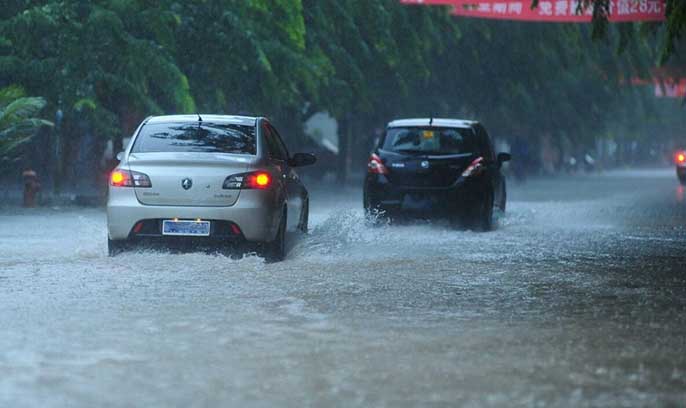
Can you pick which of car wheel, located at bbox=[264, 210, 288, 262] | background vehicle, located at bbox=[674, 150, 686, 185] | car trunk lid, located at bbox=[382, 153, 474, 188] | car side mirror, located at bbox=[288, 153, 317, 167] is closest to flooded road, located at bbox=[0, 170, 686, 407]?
car wheel, located at bbox=[264, 210, 288, 262]

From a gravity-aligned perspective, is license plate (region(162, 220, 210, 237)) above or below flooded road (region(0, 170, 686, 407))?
above

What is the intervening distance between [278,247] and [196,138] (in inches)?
52.9

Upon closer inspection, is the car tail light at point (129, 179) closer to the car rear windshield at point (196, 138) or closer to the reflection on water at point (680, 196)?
the car rear windshield at point (196, 138)

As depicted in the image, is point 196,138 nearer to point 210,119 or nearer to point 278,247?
point 210,119

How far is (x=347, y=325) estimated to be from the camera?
1029 centimetres

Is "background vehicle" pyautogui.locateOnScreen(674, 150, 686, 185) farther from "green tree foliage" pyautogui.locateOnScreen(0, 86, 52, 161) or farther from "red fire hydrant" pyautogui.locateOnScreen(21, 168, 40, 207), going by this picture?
"green tree foliage" pyautogui.locateOnScreen(0, 86, 52, 161)

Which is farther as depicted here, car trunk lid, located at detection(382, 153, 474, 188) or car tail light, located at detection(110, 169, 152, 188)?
car trunk lid, located at detection(382, 153, 474, 188)

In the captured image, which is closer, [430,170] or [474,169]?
[430,170]

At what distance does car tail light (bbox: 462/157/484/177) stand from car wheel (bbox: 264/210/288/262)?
19.2ft

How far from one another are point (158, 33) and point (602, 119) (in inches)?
1567

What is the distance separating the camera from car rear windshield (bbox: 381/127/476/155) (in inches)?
838

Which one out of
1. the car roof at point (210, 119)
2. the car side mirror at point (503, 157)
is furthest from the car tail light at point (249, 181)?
the car side mirror at point (503, 157)

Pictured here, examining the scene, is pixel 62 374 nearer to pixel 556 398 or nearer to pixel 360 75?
pixel 556 398

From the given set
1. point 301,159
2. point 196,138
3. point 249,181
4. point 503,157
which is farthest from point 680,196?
point 249,181
